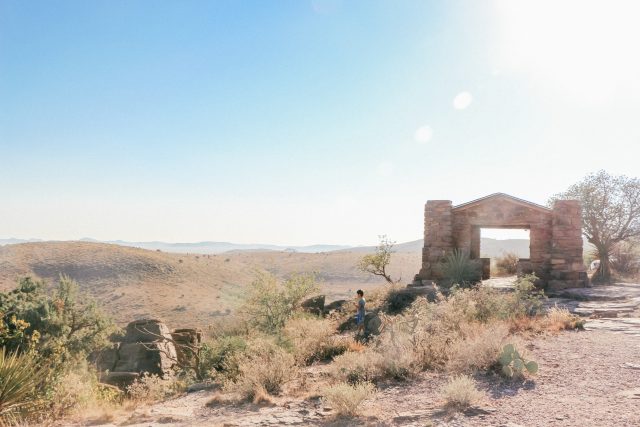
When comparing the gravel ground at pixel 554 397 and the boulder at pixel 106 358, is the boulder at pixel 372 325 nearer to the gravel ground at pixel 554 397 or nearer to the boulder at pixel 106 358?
the gravel ground at pixel 554 397

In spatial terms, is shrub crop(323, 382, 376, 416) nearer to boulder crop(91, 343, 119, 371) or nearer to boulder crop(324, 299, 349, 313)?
boulder crop(324, 299, 349, 313)

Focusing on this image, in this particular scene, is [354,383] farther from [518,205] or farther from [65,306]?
[65,306]

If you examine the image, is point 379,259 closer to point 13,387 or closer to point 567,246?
point 567,246

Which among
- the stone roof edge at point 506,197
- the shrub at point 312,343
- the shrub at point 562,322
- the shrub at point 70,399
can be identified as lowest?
the shrub at point 70,399

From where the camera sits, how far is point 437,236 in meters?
17.1

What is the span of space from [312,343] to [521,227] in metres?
10.5

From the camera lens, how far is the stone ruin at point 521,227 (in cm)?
1578

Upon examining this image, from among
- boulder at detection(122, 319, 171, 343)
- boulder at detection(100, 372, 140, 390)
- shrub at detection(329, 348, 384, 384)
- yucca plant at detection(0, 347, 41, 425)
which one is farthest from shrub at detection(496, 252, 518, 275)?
yucca plant at detection(0, 347, 41, 425)

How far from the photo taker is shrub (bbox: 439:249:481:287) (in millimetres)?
15688

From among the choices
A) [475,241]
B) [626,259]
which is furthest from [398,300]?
[626,259]

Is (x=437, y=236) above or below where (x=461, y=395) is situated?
above

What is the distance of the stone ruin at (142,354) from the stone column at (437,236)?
867 centimetres

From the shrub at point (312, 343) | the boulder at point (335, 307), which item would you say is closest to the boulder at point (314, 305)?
the boulder at point (335, 307)

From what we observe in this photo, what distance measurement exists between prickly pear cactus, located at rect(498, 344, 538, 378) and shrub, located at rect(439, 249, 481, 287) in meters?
8.48
